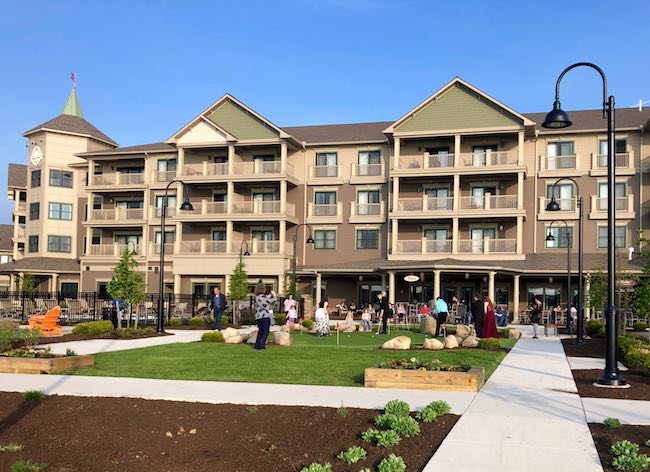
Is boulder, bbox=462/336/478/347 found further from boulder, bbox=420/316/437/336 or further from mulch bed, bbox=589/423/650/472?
mulch bed, bbox=589/423/650/472

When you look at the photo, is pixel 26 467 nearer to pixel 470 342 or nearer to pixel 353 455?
pixel 353 455

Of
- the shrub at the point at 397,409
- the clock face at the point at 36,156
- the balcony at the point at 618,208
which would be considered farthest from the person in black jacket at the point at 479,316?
the clock face at the point at 36,156

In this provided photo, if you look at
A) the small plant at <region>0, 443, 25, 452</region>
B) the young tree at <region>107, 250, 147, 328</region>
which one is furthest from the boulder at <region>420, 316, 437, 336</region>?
the small plant at <region>0, 443, 25, 452</region>

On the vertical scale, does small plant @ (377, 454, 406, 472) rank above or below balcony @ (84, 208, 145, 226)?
below

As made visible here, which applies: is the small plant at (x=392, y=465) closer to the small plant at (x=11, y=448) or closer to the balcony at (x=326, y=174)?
the small plant at (x=11, y=448)

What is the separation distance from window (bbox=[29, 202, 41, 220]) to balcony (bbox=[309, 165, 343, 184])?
23318 millimetres

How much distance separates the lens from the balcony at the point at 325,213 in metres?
48.6

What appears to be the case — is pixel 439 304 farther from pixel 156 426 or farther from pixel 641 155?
pixel 641 155

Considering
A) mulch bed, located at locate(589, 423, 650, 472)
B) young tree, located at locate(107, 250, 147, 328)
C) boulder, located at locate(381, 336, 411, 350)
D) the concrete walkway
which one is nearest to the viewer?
the concrete walkway

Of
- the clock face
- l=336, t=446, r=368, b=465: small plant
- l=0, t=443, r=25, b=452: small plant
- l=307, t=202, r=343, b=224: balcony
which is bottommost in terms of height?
l=0, t=443, r=25, b=452: small plant

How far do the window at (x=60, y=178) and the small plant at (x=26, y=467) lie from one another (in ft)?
174

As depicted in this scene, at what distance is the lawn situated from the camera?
45.1 ft

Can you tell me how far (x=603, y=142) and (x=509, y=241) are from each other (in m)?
8.47

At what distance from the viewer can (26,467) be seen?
739 centimetres
